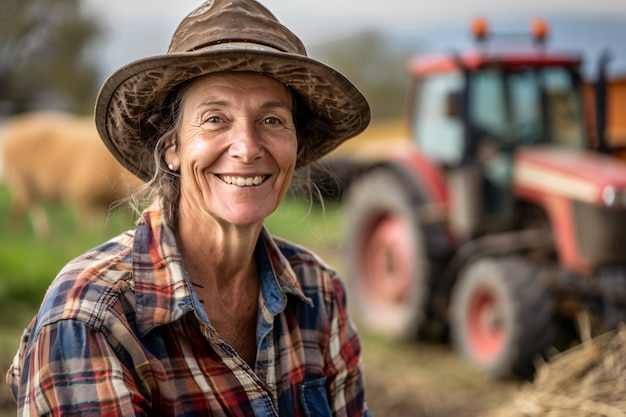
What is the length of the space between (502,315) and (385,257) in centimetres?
151

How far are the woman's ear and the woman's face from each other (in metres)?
0.02

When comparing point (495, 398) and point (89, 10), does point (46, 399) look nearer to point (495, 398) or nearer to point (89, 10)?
point (495, 398)

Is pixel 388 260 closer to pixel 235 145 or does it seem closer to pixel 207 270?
pixel 207 270

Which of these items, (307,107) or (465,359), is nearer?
(307,107)

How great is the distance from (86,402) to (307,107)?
88 centimetres

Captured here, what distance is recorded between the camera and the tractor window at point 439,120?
5723mm

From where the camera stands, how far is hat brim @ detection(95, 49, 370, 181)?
1.80 m

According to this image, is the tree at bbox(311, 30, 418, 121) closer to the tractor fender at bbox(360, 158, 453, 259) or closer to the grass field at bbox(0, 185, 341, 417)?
the grass field at bbox(0, 185, 341, 417)

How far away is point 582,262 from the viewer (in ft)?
17.1

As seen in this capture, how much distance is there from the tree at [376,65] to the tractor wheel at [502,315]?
1900cm

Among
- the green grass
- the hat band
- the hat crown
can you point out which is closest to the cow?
the green grass

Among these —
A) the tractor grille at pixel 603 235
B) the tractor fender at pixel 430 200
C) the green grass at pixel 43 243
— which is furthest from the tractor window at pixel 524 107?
the green grass at pixel 43 243

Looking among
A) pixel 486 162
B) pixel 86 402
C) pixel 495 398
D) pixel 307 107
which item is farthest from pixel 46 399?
pixel 486 162

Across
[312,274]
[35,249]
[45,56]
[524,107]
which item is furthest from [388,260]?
[45,56]
